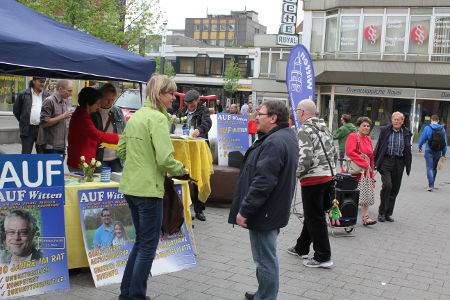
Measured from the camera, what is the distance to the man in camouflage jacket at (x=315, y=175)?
5.21 meters

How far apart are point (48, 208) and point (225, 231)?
9.68ft

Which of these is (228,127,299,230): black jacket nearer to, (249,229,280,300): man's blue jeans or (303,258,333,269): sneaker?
(249,229,280,300): man's blue jeans

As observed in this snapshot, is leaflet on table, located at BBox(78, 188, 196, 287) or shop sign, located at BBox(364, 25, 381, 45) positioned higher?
shop sign, located at BBox(364, 25, 381, 45)

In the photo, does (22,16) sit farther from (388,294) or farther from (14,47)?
(388,294)

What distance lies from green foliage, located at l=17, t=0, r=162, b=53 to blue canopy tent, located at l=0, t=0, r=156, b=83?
11187mm

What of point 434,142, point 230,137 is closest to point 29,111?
point 230,137

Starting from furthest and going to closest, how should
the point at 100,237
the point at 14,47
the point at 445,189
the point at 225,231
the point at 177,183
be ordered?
the point at 445,189, the point at 225,231, the point at 177,183, the point at 100,237, the point at 14,47

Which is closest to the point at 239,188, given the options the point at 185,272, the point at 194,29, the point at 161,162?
the point at 161,162

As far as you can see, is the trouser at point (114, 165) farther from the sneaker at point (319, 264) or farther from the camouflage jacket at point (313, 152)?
the sneaker at point (319, 264)

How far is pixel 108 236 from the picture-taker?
4.60 metres

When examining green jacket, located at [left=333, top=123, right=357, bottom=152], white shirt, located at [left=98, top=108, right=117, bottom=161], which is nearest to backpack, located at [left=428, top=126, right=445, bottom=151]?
green jacket, located at [left=333, top=123, right=357, bottom=152]

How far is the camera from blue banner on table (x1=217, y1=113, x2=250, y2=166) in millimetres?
8414

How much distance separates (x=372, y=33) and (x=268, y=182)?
2450 centimetres

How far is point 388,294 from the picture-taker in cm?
473
